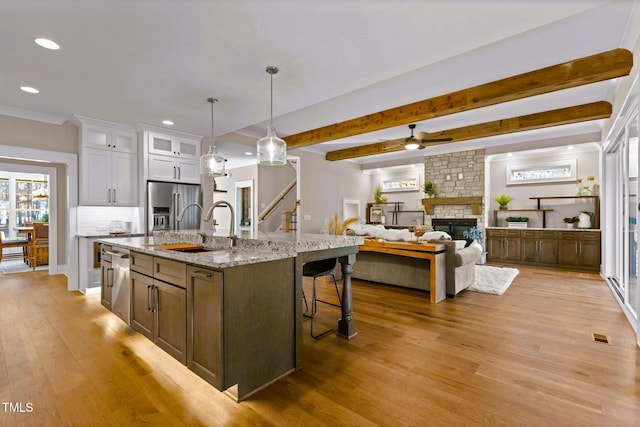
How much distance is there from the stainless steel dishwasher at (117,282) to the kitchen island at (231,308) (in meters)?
0.33

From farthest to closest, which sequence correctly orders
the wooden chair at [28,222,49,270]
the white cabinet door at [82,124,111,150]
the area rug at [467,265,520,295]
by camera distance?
1. the wooden chair at [28,222,49,270]
2. the white cabinet door at [82,124,111,150]
3. the area rug at [467,265,520,295]

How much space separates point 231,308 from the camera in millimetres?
1825

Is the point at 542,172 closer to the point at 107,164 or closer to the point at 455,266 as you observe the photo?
the point at 455,266

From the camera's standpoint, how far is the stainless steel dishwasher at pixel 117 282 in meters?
2.82

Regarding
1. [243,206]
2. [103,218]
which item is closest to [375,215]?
[243,206]

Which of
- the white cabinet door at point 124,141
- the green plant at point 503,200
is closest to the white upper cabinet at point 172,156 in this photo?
the white cabinet door at point 124,141

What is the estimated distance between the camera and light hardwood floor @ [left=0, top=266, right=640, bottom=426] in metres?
1.75

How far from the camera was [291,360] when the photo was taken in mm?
2229

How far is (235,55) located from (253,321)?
2.37m

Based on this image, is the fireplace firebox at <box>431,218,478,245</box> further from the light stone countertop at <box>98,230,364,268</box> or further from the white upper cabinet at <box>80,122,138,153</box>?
the white upper cabinet at <box>80,122,138,153</box>

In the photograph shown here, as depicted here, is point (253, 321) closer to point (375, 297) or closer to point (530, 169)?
point (375, 297)

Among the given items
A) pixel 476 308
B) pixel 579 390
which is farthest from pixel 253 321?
pixel 476 308

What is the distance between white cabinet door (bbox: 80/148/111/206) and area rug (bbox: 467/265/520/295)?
229 inches

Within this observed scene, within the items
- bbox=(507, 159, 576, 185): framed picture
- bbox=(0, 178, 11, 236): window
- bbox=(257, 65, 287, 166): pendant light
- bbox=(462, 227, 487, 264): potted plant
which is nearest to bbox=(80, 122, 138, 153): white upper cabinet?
bbox=(257, 65, 287, 166): pendant light
